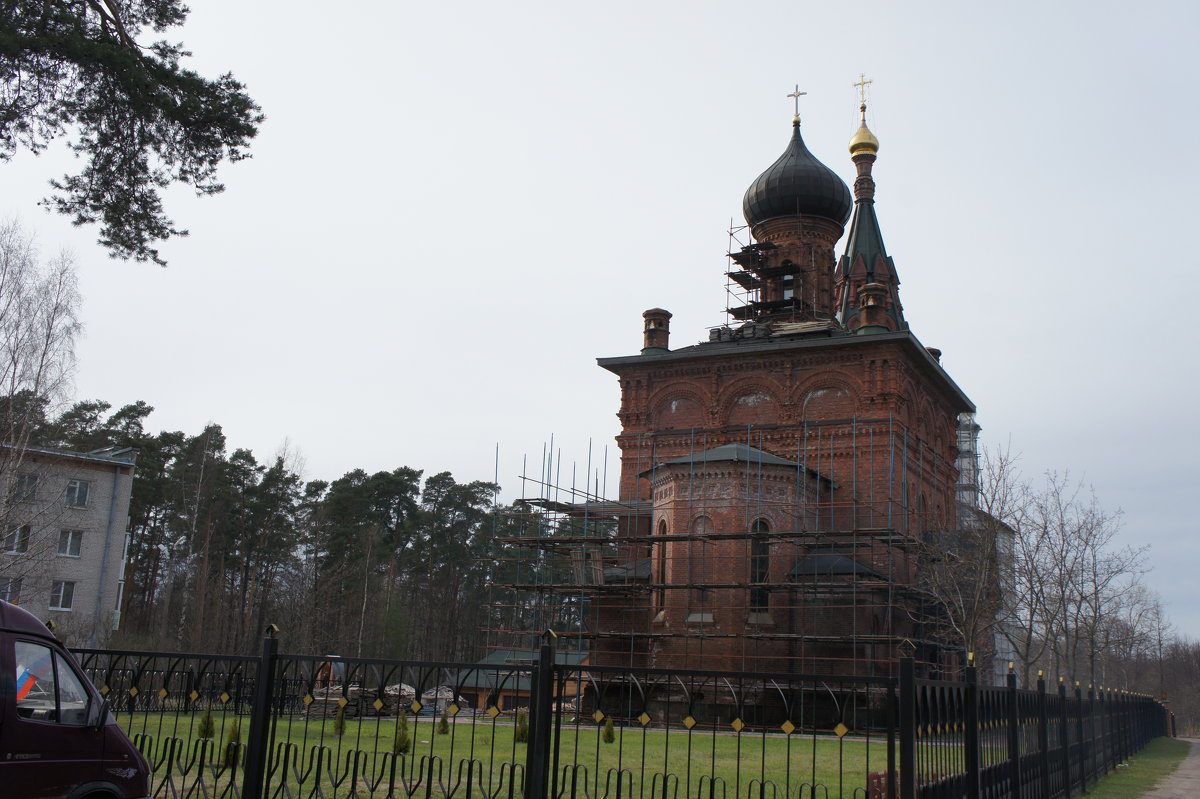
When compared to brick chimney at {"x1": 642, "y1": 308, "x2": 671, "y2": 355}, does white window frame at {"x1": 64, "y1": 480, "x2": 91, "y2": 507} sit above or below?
below

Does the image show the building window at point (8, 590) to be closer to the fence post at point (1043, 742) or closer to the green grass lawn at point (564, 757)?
the green grass lawn at point (564, 757)

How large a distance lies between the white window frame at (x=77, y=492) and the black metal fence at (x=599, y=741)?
43.8ft

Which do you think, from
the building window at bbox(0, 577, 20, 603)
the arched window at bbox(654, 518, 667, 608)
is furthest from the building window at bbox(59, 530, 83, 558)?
the arched window at bbox(654, 518, 667, 608)

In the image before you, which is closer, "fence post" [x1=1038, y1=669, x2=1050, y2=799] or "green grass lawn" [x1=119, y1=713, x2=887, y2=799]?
"fence post" [x1=1038, y1=669, x2=1050, y2=799]

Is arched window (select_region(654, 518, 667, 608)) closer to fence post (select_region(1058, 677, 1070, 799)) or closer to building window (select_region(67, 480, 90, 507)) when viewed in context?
fence post (select_region(1058, 677, 1070, 799))

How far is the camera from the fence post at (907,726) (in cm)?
560

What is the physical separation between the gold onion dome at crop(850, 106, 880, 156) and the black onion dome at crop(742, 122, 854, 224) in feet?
10.1

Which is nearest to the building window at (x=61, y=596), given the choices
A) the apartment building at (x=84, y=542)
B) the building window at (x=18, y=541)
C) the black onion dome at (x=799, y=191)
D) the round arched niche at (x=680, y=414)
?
the apartment building at (x=84, y=542)

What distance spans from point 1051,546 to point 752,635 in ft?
25.3

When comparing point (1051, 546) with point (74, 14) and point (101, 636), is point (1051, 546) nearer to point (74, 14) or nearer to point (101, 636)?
point (74, 14)

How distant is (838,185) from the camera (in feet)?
100

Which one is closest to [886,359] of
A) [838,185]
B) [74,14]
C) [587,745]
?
[838,185]

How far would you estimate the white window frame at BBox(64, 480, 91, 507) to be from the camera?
29.0 m

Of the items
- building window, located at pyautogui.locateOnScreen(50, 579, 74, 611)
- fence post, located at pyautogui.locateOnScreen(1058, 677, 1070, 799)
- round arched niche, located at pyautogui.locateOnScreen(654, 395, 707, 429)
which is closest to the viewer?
fence post, located at pyautogui.locateOnScreen(1058, 677, 1070, 799)
